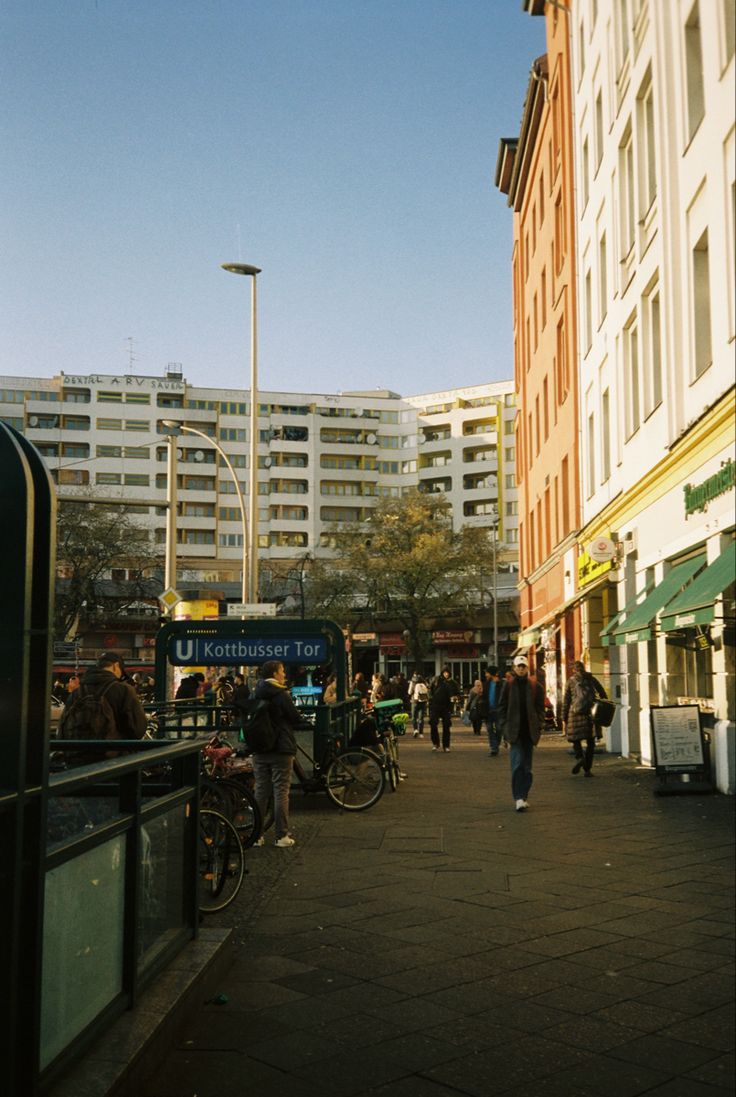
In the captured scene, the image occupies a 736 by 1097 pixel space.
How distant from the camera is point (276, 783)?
11.7 meters

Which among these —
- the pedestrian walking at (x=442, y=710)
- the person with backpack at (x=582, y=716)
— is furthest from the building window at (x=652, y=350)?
the pedestrian walking at (x=442, y=710)

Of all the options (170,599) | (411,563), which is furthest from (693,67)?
(411,563)

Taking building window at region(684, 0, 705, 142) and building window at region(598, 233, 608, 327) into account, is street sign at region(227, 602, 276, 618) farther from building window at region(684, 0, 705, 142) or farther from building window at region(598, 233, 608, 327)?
building window at region(684, 0, 705, 142)

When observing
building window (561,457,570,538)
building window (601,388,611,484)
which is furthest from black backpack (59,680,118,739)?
building window (561,457,570,538)

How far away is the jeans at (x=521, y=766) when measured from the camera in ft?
46.9

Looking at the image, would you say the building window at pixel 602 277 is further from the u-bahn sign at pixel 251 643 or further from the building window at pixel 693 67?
the u-bahn sign at pixel 251 643

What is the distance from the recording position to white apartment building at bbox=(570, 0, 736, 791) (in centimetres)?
1598

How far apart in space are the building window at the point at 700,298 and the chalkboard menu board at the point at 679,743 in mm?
4930

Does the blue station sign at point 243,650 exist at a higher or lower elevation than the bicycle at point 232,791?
higher

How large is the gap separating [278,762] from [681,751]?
6.48 metres

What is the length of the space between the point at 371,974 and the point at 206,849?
1.97 m

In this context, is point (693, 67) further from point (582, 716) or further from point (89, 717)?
point (89, 717)

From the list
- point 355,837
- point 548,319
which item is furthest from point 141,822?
point 548,319

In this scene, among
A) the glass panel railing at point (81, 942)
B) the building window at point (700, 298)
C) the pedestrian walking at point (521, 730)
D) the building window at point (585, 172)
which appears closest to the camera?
the glass panel railing at point (81, 942)
